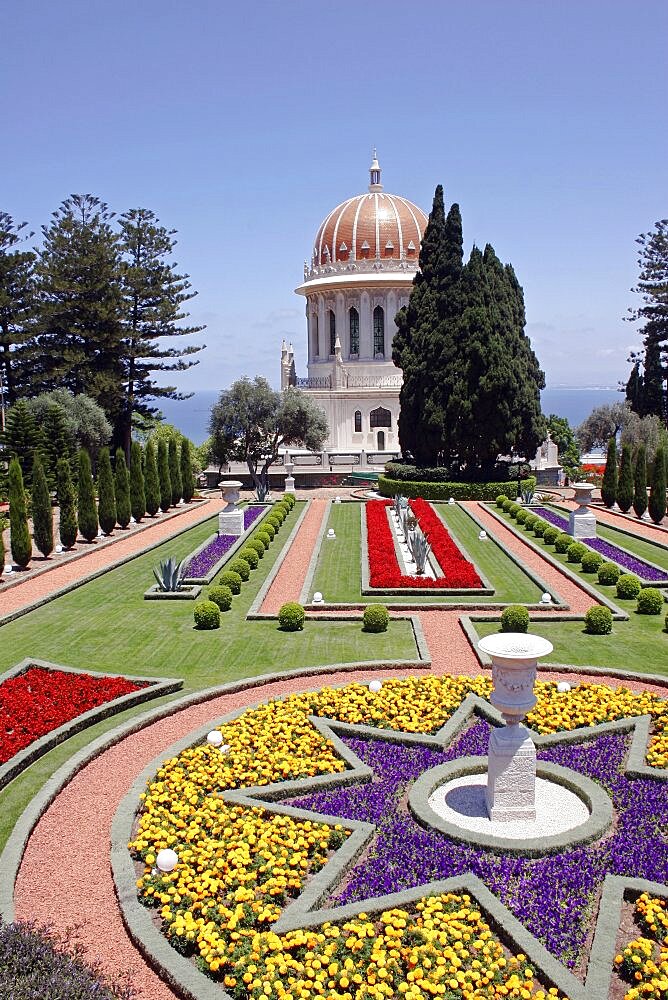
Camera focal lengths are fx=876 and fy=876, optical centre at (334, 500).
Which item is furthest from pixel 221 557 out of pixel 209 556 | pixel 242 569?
pixel 242 569

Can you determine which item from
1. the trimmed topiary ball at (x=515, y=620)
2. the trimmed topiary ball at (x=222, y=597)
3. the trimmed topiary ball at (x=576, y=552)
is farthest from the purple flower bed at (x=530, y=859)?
the trimmed topiary ball at (x=576, y=552)

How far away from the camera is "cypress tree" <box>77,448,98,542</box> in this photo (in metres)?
28.2

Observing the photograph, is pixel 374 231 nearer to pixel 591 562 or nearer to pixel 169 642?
pixel 591 562

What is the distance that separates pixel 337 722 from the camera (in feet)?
39.7

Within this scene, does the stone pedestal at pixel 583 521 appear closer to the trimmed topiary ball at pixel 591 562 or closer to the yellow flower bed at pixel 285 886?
the trimmed topiary ball at pixel 591 562

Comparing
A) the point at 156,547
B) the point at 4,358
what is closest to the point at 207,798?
the point at 156,547

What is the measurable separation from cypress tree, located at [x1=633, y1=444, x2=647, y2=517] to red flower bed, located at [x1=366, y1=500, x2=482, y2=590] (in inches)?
324

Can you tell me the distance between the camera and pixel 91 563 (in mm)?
25016

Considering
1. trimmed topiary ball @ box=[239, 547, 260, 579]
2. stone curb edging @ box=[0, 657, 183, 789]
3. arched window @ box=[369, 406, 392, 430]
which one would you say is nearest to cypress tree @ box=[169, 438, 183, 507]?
trimmed topiary ball @ box=[239, 547, 260, 579]

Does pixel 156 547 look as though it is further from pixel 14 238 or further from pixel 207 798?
pixel 14 238

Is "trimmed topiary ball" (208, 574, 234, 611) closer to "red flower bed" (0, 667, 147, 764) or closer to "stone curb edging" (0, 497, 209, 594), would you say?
"red flower bed" (0, 667, 147, 764)

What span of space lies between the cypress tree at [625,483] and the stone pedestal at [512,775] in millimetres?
27643

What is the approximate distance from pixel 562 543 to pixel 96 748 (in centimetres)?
1706

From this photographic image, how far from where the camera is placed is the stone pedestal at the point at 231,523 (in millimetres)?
28656
